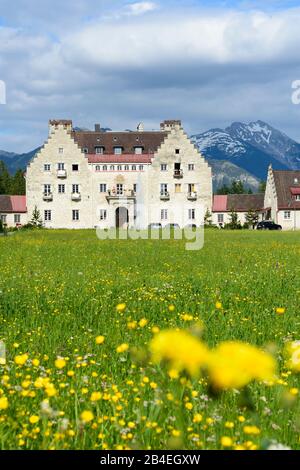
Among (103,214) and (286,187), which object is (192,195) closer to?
(103,214)

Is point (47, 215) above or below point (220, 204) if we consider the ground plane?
below

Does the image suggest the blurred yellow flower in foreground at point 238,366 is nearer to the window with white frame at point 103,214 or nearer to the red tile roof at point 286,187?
the window with white frame at point 103,214

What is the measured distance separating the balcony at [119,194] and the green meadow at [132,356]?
6740 cm

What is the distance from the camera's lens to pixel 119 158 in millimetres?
87125

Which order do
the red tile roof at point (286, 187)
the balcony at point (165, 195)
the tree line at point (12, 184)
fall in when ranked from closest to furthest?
the balcony at point (165, 195) < the red tile roof at point (286, 187) < the tree line at point (12, 184)

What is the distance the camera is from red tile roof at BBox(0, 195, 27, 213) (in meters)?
90.4

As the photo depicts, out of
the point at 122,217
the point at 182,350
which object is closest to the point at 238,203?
the point at 122,217

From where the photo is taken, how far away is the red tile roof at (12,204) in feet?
297

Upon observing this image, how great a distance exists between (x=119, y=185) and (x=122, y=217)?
210 inches

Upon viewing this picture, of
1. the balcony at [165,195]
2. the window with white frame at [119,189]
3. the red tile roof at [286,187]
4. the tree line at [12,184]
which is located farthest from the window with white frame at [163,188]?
the tree line at [12,184]

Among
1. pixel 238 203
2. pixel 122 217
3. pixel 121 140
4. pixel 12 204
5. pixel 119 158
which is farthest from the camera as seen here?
pixel 238 203

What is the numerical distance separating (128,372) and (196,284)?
775 cm
